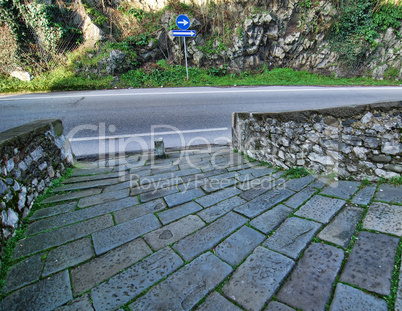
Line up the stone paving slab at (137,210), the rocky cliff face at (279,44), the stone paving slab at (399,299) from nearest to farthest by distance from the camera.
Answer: the stone paving slab at (399,299)
the stone paving slab at (137,210)
the rocky cliff face at (279,44)

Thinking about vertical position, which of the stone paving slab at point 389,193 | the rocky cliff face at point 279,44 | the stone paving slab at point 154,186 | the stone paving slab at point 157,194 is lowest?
the stone paving slab at point 157,194

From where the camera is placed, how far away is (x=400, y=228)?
5.33ft

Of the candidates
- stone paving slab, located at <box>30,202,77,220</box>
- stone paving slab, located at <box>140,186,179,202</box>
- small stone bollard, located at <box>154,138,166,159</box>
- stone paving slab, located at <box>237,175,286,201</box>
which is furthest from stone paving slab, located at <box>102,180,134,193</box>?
stone paving slab, located at <box>237,175,286,201</box>

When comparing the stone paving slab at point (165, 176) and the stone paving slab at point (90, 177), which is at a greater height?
the stone paving slab at point (90, 177)

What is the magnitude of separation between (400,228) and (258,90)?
7.66m

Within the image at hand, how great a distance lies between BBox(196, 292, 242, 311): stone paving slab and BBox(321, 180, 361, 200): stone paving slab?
1654 millimetres

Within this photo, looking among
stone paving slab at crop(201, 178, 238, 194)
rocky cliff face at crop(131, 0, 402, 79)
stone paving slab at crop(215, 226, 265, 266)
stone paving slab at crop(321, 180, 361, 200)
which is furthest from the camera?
rocky cliff face at crop(131, 0, 402, 79)

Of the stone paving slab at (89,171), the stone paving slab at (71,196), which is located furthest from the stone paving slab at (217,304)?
the stone paving slab at (89,171)

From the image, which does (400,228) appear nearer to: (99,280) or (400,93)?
(99,280)

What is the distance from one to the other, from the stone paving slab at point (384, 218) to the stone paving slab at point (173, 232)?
1.43 meters

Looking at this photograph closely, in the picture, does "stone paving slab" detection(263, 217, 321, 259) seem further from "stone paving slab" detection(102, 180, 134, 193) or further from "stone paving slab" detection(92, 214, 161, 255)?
"stone paving slab" detection(102, 180, 134, 193)

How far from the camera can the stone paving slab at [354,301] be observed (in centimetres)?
116

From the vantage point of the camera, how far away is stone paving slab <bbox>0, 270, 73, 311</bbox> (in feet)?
4.31

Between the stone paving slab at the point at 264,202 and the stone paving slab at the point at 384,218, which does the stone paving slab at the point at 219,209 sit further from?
the stone paving slab at the point at 384,218
